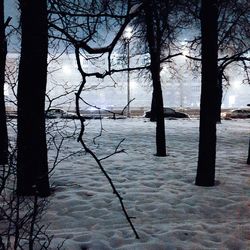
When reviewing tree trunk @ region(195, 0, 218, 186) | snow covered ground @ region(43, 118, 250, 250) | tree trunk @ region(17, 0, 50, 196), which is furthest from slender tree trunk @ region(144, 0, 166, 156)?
tree trunk @ region(17, 0, 50, 196)

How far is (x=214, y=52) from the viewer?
714 centimetres

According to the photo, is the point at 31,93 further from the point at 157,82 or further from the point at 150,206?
the point at 157,82

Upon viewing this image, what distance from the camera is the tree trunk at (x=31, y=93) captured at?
20.6ft

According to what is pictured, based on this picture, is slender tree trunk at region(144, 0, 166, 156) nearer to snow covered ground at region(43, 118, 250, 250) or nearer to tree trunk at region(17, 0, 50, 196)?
snow covered ground at region(43, 118, 250, 250)

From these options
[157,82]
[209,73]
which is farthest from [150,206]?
[157,82]

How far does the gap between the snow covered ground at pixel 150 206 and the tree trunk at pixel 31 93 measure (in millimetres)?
720

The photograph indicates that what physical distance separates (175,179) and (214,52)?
2929mm

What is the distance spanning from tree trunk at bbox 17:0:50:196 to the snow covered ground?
720 millimetres

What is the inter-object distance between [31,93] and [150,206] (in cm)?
286

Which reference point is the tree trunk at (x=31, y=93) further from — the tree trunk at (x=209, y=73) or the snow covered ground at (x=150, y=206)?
the tree trunk at (x=209, y=73)

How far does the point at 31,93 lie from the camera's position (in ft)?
20.8

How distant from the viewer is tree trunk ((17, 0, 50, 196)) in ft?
20.6

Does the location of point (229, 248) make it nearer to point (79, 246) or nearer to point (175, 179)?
point (79, 246)

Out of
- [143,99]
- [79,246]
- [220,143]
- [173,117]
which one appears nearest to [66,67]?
[143,99]
